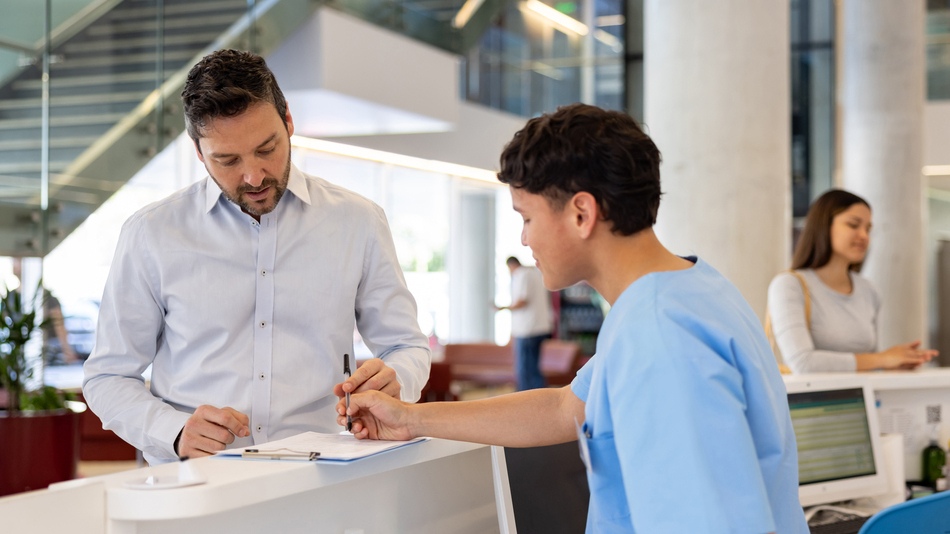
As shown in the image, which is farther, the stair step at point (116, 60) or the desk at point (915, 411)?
the stair step at point (116, 60)

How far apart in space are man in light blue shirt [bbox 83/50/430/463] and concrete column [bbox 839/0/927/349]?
7.53 m

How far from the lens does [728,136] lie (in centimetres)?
429

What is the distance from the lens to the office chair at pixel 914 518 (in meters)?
1.95

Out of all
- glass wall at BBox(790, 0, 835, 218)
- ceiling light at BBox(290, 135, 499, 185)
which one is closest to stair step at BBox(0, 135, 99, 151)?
ceiling light at BBox(290, 135, 499, 185)

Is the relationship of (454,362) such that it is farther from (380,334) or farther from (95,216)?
(380,334)

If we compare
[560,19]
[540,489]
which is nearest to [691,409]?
[540,489]

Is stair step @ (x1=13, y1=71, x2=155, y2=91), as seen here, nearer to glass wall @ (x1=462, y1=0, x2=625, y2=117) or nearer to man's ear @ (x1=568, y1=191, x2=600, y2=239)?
man's ear @ (x1=568, y1=191, x2=600, y2=239)

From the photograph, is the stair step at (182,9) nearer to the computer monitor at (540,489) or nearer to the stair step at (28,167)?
the stair step at (28,167)

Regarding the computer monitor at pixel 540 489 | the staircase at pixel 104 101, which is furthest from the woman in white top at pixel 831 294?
the staircase at pixel 104 101

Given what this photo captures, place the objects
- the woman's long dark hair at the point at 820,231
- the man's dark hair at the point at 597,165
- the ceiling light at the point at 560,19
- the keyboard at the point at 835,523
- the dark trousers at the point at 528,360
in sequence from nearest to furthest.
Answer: the man's dark hair at the point at 597,165, the keyboard at the point at 835,523, the woman's long dark hair at the point at 820,231, the dark trousers at the point at 528,360, the ceiling light at the point at 560,19

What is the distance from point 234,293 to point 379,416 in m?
0.60

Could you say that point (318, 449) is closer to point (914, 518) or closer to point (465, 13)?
point (914, 518)

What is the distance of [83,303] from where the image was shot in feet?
24.4

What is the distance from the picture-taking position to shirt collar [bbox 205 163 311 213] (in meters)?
2.21
